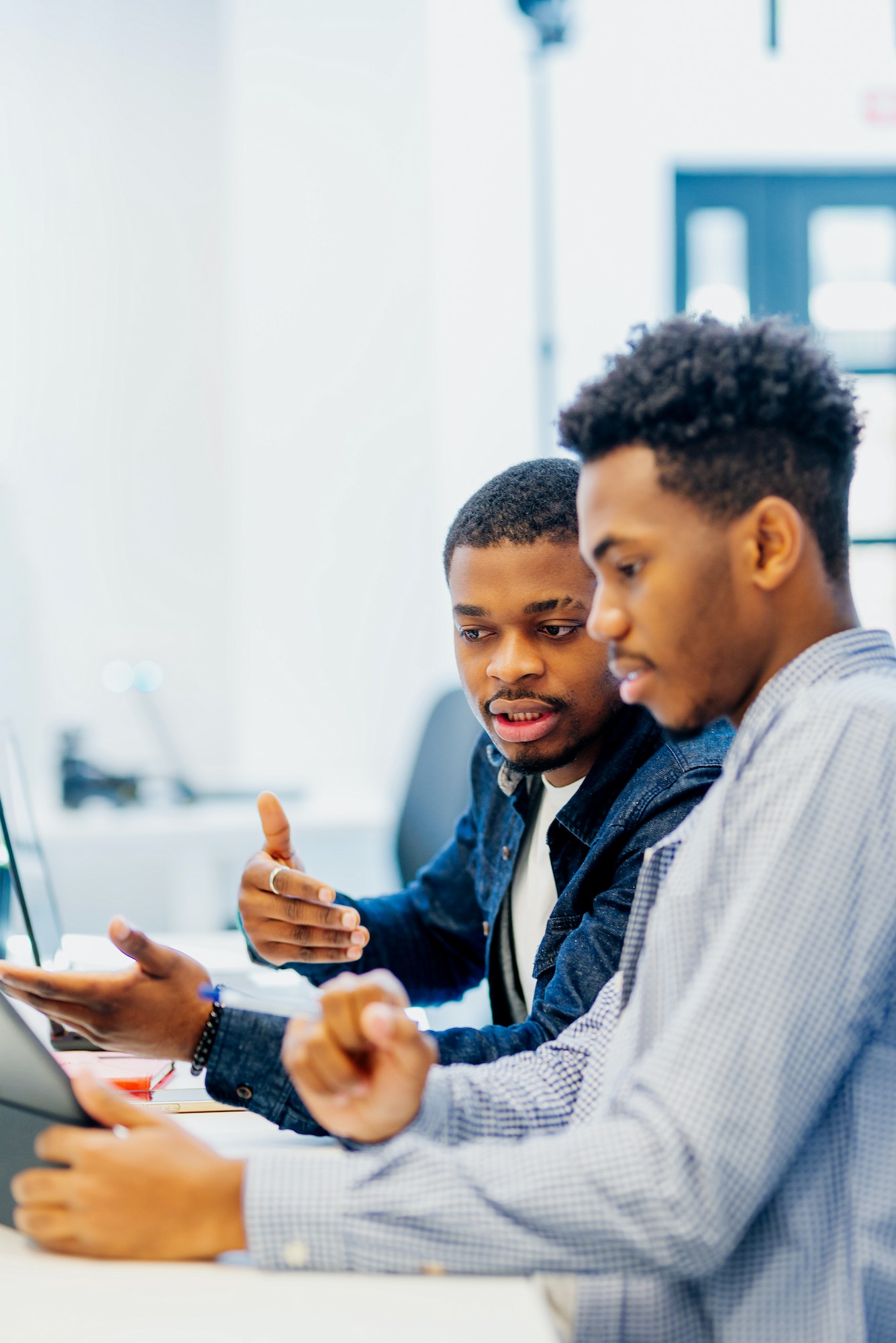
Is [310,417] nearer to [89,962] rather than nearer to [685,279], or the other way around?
[685,279]

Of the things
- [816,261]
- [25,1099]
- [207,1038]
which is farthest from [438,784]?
[816,261]

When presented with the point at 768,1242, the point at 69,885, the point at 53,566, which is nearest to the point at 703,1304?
the point at 768,1242

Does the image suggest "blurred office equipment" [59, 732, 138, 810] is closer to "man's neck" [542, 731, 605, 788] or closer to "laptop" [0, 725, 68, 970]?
"laptop" [0, 725, 68, 970]

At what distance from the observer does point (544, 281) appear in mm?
3283

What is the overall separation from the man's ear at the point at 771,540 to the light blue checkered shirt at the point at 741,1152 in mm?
92

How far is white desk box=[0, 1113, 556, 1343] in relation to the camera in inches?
25.1

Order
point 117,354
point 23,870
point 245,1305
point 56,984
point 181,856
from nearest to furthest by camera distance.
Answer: point 245,1305, point 56,984, point 23,870, point 181,856, point 117,354

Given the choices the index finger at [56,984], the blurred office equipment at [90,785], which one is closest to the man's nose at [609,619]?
the index finger at [56,984]

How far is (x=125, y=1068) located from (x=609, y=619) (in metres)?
0.67

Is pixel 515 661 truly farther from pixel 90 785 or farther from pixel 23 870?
pixel 90 785

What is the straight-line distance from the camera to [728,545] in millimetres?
826

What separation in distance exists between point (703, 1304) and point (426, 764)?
1734 millimetres

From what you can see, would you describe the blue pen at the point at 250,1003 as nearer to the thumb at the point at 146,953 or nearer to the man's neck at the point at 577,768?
the thumb at the point at 146,953

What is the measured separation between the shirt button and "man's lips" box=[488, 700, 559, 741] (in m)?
0.65
